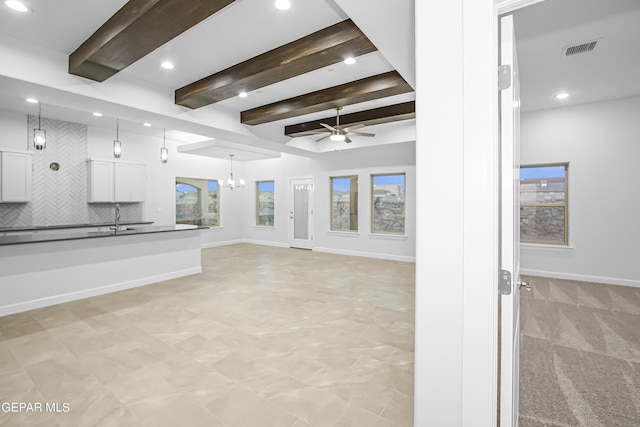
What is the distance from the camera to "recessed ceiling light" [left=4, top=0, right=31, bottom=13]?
2523 mm

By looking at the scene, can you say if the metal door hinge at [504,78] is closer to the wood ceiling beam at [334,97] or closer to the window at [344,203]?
the wood ceiling beam at [334,97]

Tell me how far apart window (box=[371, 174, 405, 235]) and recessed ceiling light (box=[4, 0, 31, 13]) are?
6.43 meters

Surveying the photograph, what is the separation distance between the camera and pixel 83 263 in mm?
4199

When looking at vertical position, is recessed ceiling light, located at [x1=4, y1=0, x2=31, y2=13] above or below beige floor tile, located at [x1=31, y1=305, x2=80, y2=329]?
above

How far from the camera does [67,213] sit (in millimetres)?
6258

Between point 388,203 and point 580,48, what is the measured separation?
4638 mm

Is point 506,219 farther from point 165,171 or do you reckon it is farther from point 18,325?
point 165,171

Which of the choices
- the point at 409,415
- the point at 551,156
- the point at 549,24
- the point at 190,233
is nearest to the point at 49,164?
the point at 190,233

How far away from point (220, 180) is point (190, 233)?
13.1 ft

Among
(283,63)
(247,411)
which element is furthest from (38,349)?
(283,63)

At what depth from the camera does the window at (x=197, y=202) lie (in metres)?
8.46

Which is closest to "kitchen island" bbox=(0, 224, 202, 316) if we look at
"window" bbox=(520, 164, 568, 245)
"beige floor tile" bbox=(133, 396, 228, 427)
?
"beige floor tile" bbox=(133, 396, 228, 427)

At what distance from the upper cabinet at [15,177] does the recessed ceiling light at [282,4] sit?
5858 mm

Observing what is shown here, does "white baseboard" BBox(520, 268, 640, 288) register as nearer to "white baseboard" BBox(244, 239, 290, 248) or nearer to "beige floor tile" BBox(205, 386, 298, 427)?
"beige floor tile" BBox(205, 386, 298, 427)
